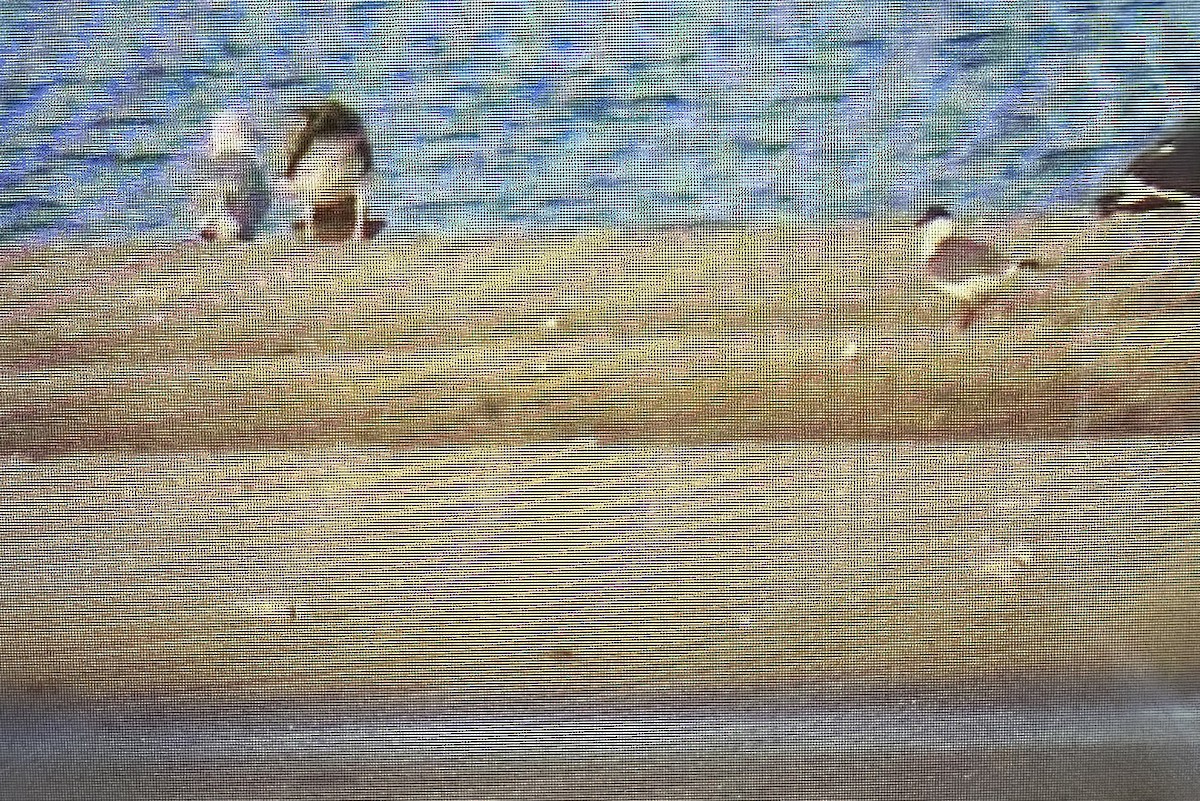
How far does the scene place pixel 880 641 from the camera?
1044 mm

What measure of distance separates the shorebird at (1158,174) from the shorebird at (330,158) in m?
0.77

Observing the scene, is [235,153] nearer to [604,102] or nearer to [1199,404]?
[604,102]

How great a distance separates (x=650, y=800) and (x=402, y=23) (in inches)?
31.0

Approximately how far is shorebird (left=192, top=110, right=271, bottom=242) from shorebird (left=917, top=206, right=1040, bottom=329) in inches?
27.2

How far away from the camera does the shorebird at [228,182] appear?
1.14 m

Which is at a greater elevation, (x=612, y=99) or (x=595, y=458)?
(x=612, y=99)

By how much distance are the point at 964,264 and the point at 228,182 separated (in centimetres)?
77

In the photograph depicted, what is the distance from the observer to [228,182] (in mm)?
1143

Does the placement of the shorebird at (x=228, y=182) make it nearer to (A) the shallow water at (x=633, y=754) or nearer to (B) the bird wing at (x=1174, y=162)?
(A) the shallow water at (x=633, y=754)

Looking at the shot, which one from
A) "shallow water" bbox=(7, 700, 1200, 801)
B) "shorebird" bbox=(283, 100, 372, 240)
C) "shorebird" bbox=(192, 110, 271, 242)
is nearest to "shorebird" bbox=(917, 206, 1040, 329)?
"shallow water" bbox=(7, 700, 1200, 801)

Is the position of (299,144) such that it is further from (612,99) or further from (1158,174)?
(1158,174)

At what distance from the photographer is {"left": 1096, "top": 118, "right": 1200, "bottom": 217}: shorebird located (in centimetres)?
115

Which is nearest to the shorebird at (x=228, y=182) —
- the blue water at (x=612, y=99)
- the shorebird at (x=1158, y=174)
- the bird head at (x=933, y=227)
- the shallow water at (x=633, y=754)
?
the blue water at (x=612, y=99)

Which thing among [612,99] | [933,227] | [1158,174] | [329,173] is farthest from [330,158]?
[1158,174]
